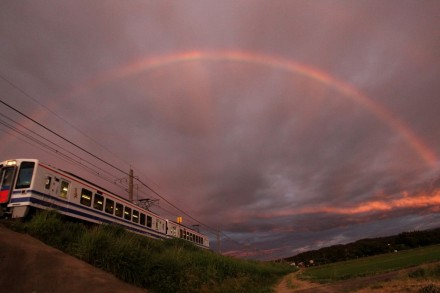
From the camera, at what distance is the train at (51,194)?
680 inches

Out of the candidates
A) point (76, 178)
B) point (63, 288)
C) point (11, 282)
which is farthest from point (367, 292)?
point (76, 178)

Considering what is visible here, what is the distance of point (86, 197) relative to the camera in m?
21.5

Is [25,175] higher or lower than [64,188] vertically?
higher

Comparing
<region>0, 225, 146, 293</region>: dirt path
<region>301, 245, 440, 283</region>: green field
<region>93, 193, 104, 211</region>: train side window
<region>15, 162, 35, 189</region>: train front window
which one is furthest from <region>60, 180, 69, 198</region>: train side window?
<region>301, 245, 440, 283</region>: green field

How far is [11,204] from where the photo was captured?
56.4 ft

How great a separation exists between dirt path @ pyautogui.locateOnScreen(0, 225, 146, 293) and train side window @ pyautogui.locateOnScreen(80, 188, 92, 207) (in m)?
9.67

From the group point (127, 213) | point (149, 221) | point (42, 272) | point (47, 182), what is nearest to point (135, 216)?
point (127, 213)

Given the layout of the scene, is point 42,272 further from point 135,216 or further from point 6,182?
point 135,216

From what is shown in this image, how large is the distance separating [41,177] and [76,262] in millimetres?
8827

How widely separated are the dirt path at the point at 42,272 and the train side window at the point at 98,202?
11058mm

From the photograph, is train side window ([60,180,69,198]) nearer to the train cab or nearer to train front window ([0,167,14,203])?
the train cab

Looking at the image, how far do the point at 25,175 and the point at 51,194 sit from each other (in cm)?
174

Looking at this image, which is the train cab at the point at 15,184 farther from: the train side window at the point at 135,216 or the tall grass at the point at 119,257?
the train side window at the point at 135,216

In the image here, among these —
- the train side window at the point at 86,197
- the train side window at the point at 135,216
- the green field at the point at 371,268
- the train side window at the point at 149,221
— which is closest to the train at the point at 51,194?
the train side window at the point at 86,197
